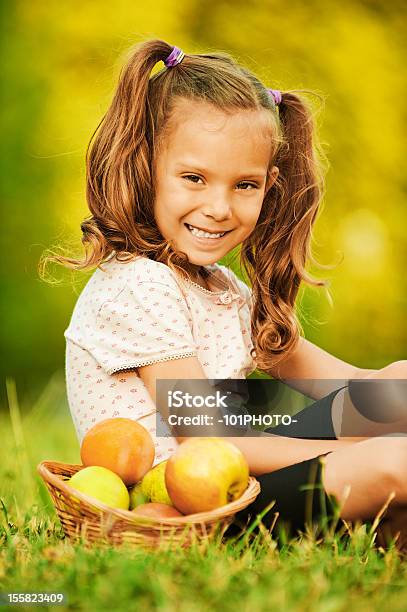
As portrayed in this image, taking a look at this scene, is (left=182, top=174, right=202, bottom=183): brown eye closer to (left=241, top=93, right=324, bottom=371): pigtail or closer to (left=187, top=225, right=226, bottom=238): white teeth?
(left=187, top=225, right=226, bottom=238): white teeth

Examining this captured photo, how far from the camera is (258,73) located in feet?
9.41

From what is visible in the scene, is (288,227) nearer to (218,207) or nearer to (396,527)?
(218,207)

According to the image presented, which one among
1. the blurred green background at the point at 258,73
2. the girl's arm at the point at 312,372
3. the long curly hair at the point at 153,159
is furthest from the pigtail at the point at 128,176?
the blurred green background at the point at 258,73

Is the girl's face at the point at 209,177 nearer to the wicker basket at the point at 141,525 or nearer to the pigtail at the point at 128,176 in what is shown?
the pigtail at the point at 128,176

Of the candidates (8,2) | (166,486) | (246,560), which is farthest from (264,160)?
(8,2)

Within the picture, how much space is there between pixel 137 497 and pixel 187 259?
501mm

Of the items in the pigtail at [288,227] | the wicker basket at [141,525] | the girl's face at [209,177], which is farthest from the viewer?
the pigtail at [288,227]

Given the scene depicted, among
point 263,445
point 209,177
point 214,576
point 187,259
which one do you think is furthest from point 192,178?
point 214,576

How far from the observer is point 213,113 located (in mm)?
1751

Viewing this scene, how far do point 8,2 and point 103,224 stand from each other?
1.44 m

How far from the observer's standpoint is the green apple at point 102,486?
1.44 meters

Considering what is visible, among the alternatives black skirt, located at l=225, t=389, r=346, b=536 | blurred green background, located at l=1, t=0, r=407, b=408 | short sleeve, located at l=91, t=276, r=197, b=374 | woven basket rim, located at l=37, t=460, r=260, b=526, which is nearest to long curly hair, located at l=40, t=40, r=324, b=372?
short sleeve, located at l=91, t=276, r=197, b=374

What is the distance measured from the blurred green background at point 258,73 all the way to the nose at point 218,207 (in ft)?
3.48

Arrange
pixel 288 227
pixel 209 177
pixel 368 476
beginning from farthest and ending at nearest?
1. pixel 288 227
2. pixel 209 177
3. pixel 368 476
